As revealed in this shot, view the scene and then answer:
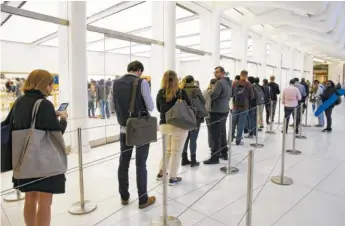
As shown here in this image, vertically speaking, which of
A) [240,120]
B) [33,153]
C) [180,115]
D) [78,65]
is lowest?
[240,120]

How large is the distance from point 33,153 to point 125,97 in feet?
3.35

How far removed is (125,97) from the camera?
248 centimetres

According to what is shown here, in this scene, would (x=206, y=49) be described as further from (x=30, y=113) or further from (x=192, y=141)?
(x=30, y=113)

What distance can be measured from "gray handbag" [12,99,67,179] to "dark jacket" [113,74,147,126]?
0.86 meters

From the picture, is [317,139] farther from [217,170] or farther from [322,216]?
[322,216]

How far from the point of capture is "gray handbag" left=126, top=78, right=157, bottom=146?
239 cm

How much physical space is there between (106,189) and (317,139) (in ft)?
16.5

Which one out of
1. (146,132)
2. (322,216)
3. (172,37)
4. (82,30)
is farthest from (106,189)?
(172,37)

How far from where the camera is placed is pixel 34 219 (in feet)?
6.14

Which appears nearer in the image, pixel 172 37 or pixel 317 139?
pixel 317 139

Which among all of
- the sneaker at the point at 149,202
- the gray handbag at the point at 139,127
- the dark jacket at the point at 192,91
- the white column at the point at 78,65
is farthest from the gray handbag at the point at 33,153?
the white column at the point at 78,65

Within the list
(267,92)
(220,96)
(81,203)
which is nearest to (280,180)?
(220,96)

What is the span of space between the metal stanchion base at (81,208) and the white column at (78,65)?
2.26 metres

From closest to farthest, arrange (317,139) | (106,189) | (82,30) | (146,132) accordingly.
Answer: (146,132) < (106,189) < (82,30) < (317,139)
